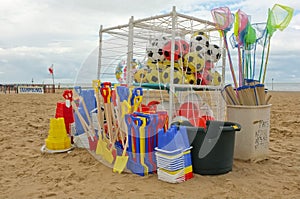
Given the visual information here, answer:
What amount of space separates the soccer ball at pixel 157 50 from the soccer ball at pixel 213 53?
505 millimetres

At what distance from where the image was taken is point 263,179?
2.34 metres

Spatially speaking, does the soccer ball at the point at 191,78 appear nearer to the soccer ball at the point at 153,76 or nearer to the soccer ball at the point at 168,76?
the soccer ball at the point at 168,76

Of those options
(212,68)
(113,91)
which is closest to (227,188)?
(113,91)

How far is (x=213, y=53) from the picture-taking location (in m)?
3.37

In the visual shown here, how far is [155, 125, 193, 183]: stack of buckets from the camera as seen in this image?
85.6 inches

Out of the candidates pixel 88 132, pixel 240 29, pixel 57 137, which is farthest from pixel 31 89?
pixel 240 29

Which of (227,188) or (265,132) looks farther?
(265,132)

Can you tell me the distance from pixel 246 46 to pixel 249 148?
1.01m

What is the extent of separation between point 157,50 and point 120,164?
145 centimetres

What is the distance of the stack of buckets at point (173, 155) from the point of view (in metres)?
2.17

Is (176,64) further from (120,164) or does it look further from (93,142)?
(120,164)

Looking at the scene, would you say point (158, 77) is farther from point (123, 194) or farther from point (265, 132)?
point (123, 194)

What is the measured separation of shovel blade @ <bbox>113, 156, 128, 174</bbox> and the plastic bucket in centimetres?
113

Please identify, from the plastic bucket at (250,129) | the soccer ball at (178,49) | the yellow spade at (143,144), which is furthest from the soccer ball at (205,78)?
the yellow spade at (143,144)
